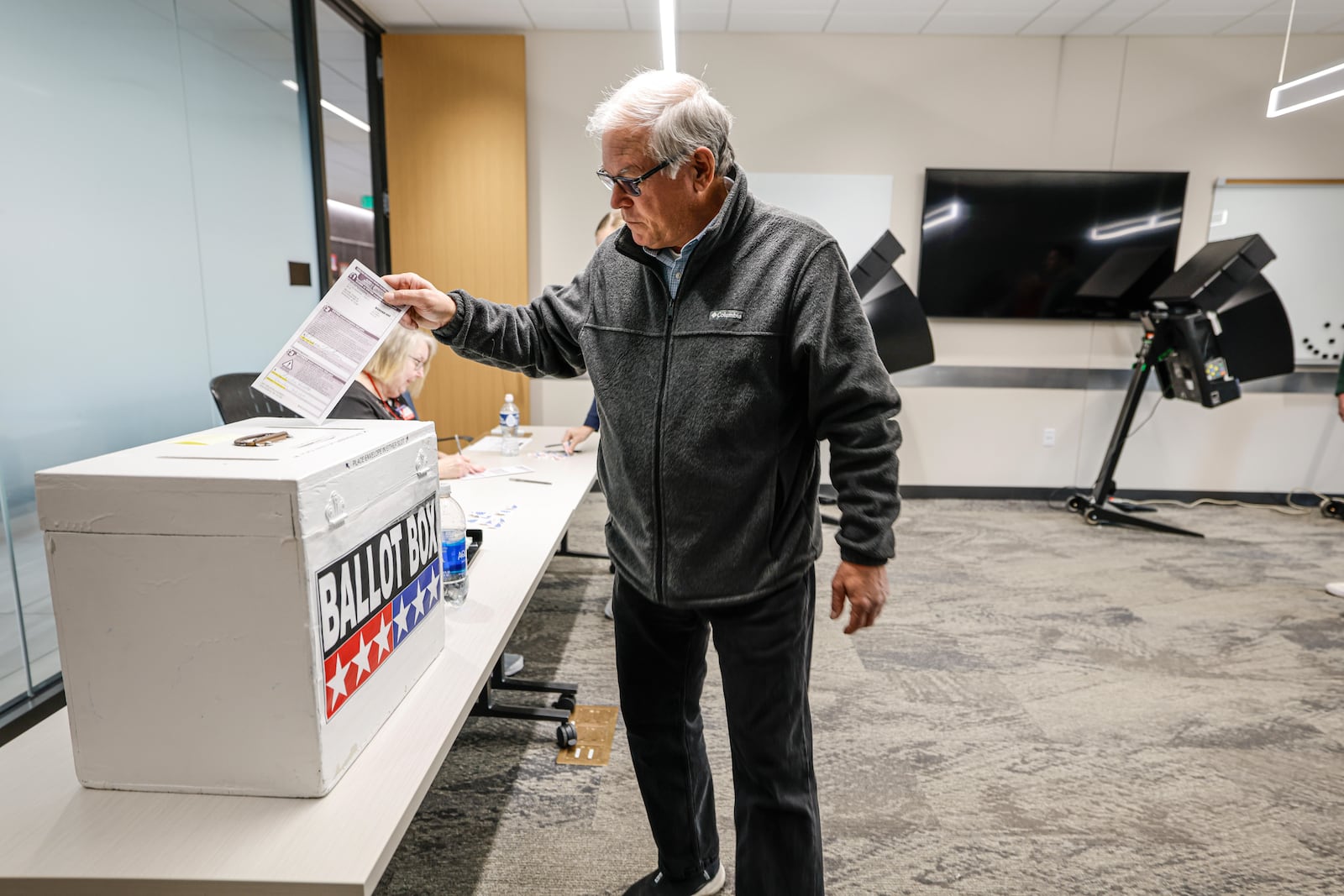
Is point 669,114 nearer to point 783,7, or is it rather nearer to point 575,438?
point 575,438

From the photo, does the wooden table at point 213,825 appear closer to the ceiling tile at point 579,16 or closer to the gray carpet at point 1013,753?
the gray carpet at point 1013,753

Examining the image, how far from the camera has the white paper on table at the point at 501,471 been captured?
2.34m

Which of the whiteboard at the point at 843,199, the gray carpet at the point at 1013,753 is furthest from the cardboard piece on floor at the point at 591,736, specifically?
the whiteboard at the point at 843,199

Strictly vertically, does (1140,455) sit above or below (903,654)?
above

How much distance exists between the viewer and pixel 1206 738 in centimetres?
202

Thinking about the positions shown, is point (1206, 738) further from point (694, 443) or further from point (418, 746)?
point (418, 746)

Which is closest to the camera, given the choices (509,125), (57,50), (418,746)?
(418,746)

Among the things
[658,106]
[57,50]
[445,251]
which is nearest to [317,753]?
[658,106]

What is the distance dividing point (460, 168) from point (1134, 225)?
403cm

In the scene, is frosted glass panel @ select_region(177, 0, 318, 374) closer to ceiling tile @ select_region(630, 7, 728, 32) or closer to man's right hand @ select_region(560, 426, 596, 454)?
man's right hand @ select_region(560, 426, 596, 454)

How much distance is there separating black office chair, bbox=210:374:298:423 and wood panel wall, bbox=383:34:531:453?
2095 millimetres

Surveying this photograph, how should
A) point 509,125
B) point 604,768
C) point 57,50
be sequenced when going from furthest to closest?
1. point 509,125
2. point 57,50
3. point 604,768

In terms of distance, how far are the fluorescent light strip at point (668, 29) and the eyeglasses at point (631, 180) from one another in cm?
218

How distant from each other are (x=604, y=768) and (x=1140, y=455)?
426 cm
